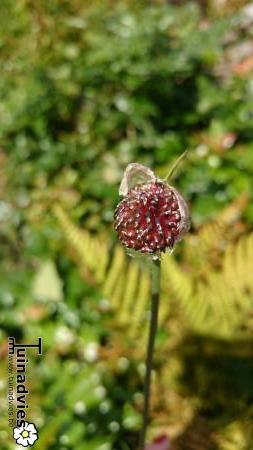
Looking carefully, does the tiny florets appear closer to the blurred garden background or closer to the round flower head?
the round flower head

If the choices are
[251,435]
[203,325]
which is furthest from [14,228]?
[251,435]

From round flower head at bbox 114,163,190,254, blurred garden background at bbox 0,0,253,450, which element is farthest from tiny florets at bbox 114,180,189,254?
blurred garden background at bbox 0,0,253,450

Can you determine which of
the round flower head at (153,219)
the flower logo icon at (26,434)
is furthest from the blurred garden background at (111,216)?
the round flower head at (153,219)

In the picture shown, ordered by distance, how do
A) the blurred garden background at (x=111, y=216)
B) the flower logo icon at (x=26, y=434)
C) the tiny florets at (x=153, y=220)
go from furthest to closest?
1. the blurred garden background at (x=111, y=216)
2. the flower logo icon at (x=26, y=434)
3. the tiny florets at (x=153, y=220)

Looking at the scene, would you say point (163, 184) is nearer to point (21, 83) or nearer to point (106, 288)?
point (106, 288)

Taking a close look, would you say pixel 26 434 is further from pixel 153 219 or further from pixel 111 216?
pixel 111 216

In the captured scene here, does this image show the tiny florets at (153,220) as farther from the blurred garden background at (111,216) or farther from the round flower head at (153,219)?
the blurred garden background at (111,216)
